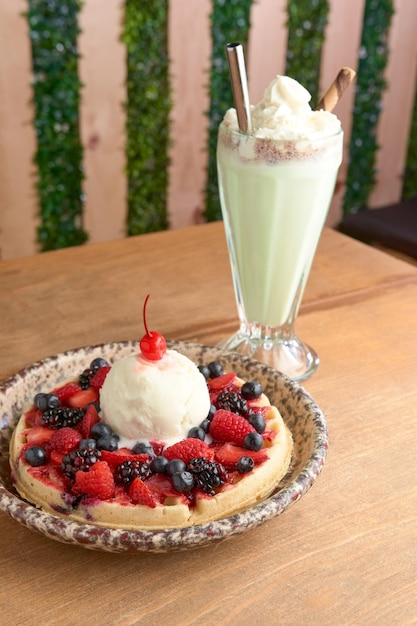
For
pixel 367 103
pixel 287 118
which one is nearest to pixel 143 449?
pixel 287 118

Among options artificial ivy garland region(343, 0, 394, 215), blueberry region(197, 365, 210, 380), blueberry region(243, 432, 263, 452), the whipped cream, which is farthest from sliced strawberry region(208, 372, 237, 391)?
artificial ivy garland region(343, 0, 394, 215)

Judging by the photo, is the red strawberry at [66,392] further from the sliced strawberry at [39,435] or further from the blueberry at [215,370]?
the blueberry at [215,370]

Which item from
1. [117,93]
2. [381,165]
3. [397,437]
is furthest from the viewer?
[381,165]

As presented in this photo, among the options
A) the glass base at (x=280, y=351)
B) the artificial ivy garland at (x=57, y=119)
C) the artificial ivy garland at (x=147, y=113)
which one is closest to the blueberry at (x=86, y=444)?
the glass base at (x=280, y=351)

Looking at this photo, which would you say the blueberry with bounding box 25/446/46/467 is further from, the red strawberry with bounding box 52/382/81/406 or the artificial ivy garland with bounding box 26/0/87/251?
the artificial ivy garland with bounding box 26/0/87/251

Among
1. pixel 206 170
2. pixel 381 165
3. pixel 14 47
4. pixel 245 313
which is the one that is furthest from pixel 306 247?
pixel 381 165

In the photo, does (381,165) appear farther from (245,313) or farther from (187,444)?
(187,444)
